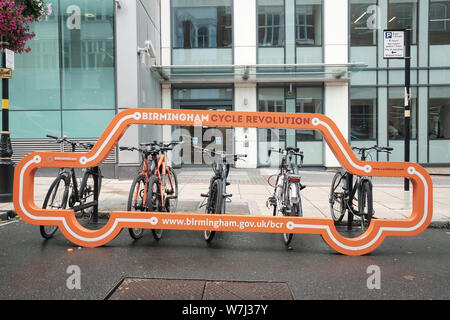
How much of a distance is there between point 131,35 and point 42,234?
25.7 ft

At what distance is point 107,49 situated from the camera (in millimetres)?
11305

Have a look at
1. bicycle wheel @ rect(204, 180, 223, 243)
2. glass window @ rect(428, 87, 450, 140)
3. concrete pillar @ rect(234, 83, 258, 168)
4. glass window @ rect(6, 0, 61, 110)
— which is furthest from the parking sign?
glass window @ rect(6, 0, 61, 110)

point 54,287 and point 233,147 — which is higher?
point 233,147

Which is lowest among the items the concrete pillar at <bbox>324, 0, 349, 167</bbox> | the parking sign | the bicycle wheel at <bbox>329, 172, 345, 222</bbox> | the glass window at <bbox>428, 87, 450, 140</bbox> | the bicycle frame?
the bicycle wheel at <bbox>329, 172, 345, 222</bbox>

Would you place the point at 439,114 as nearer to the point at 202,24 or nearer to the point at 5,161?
the point at 202,24

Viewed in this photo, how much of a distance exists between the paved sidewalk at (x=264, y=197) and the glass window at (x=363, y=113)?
4249 millimetres

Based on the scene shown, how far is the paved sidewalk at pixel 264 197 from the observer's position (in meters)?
6.51

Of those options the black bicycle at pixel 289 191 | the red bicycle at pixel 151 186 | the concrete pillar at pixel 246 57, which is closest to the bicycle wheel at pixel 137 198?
the red bicycle at pixel 151 186

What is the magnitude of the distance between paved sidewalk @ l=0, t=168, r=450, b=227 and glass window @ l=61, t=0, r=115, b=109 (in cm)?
280

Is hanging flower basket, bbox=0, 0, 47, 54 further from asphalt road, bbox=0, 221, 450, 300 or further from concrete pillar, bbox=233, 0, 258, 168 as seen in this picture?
concrete pillar, bbox=233, 0, 258, 168


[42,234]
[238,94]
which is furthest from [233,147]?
[42,234]

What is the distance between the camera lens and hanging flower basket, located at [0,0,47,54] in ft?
21.6

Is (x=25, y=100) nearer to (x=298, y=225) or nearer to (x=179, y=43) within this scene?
(x=179, y=43)
